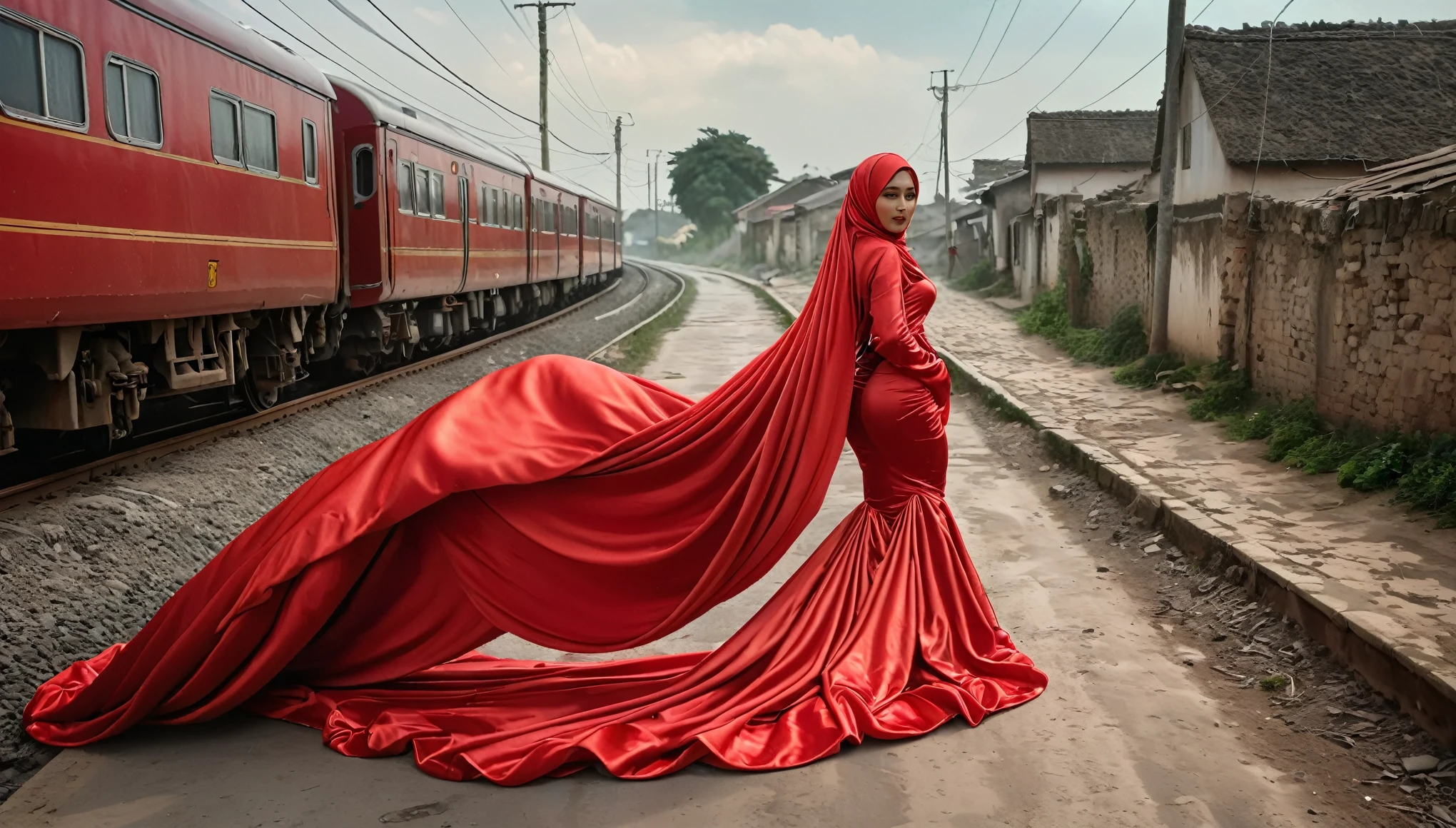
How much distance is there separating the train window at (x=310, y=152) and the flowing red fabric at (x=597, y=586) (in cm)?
724

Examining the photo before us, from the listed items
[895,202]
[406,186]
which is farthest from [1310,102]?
[895,202]

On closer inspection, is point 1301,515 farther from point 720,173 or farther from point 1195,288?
point 720,173

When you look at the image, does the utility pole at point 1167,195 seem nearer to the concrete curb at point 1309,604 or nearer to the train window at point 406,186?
the concrete curb at point 1309,604

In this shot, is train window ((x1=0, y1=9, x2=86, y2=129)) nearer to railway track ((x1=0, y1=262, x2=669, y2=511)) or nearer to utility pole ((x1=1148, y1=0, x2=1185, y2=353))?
railway track ((x1=0, y1=262, x2=669, y2=511))

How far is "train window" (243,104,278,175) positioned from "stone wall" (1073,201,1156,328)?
9551mm

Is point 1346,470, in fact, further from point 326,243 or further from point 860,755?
point 326,243

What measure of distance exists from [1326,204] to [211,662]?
7789mm

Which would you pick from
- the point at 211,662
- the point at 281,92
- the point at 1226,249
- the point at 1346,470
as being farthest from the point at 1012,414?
the point at 211,662

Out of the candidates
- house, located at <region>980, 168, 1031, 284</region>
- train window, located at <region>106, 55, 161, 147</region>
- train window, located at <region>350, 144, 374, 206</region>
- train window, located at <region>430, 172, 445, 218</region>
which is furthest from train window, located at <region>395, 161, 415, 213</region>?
house, located at <region>980, 168, 1031, 284</region>

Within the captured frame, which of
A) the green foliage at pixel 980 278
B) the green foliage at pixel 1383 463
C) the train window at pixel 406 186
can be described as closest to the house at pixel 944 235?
the green foliage at pixel 980 278

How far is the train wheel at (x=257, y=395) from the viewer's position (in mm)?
10094

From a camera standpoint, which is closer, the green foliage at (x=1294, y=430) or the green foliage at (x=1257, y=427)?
the green foliage at (x=1294, y=430)

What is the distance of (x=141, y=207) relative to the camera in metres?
7.18

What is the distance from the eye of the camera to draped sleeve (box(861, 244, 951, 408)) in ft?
12.2
